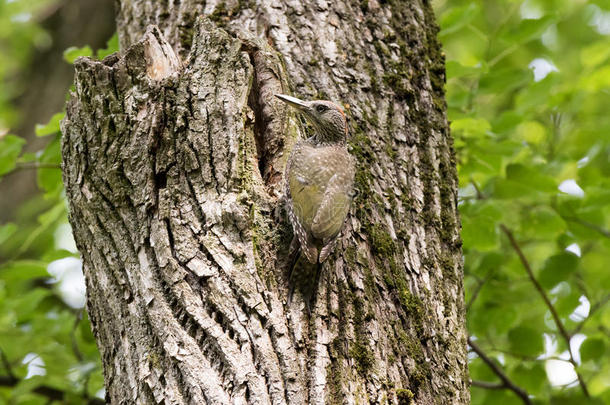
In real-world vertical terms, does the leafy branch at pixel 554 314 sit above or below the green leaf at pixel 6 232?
below

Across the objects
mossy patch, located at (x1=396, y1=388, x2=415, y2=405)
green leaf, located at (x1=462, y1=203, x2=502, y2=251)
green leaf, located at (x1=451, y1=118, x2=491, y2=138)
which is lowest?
mossy patch, located at (x1=396, y1=388, x2=415, y2=405)

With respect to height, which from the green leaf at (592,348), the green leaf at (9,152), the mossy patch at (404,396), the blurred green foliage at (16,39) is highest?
the blurred green foliage at (16,39)

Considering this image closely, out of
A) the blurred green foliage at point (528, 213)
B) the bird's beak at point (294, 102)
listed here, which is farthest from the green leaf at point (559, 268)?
the bird's beak at point (294, 102)

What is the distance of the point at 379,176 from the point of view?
9.93 feet

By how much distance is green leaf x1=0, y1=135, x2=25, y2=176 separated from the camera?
405cm

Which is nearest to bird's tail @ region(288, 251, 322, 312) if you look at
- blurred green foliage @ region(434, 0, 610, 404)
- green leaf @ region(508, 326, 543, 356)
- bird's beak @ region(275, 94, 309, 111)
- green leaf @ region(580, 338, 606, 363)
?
bird's beak @ region(275, 94, 309, 111)

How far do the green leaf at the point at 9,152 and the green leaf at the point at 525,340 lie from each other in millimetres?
3671

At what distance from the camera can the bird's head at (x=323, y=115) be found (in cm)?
315

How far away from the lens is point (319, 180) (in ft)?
10.9

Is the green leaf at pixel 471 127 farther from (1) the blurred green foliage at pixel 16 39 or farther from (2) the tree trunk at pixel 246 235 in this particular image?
(1) the blurred green foliage at pixel 16 39

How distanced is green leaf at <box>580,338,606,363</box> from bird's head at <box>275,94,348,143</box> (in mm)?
2441

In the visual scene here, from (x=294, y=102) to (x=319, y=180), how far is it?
1.52 feet

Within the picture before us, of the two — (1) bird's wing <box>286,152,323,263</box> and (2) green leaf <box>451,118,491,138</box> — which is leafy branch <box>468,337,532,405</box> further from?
(1) bird's wing <box>286,152,323,263</box>

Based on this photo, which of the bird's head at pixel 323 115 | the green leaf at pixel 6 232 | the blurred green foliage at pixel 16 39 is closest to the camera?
the bird's head at pixel 323 115
